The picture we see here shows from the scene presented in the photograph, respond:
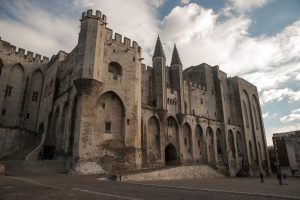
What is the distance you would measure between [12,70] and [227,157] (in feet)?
116

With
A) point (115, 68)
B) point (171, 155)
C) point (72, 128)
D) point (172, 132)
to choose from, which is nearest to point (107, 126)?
point (72, 128)

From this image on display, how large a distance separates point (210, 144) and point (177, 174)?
14971 mm

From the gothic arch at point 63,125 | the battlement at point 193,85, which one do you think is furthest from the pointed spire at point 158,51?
the gothic arch at point 63,125

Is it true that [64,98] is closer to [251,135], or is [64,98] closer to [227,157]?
[227,157]

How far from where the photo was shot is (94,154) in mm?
20203

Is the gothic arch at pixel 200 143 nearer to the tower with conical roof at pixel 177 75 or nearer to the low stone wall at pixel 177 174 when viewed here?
the low stone wall at pixel 177 174

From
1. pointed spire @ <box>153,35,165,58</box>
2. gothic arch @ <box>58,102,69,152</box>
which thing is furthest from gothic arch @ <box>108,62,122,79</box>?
pointed spire @ <box>153,35,165,58</box>

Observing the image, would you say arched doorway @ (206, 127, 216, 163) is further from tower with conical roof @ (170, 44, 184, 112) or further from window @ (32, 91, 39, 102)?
window @ (32, 91, 39, 102)

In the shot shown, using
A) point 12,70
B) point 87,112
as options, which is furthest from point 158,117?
point 12,70

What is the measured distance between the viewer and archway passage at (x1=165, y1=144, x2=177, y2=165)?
30.1m

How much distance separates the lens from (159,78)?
30.0 m

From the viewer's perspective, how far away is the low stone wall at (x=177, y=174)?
57.1 feet

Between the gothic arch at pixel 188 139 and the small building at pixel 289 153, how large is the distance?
27.2 meters

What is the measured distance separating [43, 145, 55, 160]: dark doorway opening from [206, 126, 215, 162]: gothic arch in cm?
2233
